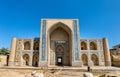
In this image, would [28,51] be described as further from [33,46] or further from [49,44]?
[49,44]

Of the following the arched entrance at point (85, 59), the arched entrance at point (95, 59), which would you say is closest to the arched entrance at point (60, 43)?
the arched entrance at point (85, 59)

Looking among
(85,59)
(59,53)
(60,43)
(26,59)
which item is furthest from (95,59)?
(26,59)

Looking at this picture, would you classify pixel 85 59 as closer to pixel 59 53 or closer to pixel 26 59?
pixel 59 53

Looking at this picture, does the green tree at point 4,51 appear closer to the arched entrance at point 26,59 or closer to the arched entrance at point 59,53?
the arched entrance at point 26,59

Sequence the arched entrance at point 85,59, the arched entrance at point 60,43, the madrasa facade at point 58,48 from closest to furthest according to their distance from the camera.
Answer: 1. the madrasa facade at point 58,48
2. the arched entrance at point 60,43
3. the arched entrance at point 85,59

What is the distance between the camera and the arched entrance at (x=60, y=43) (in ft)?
76.5

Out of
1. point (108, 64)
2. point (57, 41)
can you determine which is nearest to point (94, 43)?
point (108, 64)

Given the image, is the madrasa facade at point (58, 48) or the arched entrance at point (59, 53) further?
the arched entrance at point (59, 53)

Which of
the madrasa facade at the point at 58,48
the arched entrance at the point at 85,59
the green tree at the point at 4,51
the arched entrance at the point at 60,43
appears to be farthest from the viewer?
the green tree at the point at 4,51

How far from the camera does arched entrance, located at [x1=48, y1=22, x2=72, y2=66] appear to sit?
23.3 m

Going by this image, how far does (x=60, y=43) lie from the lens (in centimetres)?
2425

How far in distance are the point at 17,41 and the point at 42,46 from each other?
→ 201 inches

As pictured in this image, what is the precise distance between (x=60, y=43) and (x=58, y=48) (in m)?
0.99

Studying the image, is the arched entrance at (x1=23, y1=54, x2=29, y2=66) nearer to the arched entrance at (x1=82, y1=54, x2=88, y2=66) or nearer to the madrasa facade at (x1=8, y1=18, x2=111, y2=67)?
the madrasa facade at (x1=8, y1=18, x2=111, y2=67)
